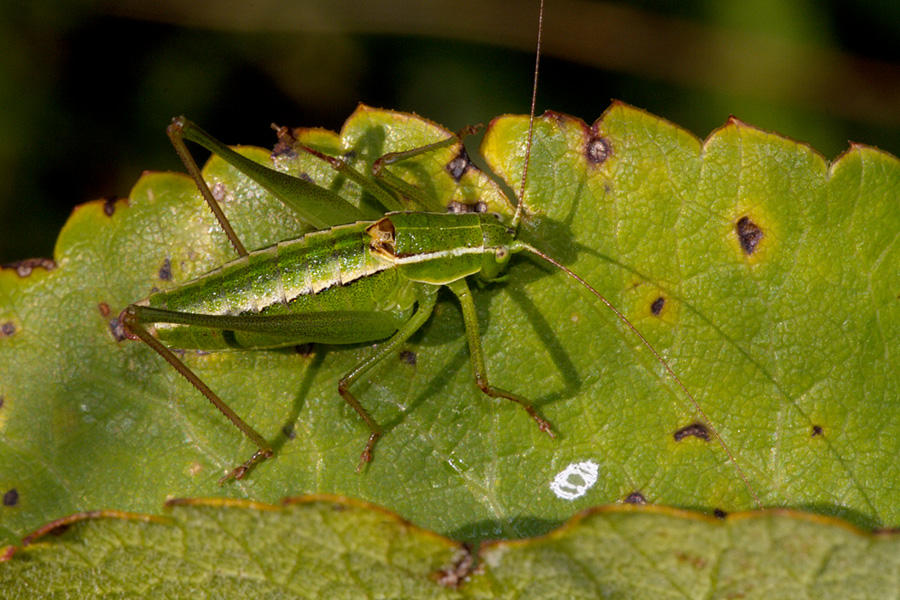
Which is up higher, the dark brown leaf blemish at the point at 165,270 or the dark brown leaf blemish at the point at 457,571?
the dark brown leaf blemish at the point at 165,270

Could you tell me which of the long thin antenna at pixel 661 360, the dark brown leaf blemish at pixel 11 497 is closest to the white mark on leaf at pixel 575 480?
the long thin antenna at pixel 661 360

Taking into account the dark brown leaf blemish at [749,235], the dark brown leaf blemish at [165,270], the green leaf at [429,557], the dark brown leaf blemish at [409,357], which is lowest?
the green leaf at [429,557]

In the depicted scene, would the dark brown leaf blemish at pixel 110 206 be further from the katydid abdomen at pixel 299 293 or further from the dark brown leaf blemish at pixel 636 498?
the dark brown leaf blemish at pixel 636 498

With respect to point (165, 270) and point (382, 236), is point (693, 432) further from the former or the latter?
point (165, 270)

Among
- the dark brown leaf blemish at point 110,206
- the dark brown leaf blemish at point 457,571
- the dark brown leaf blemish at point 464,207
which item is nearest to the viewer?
the dark brown leaf blemish at point 457,571

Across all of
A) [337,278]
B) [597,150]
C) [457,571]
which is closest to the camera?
[457,571]

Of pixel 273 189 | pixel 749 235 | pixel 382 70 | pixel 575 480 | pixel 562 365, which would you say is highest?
Answer: pixel 382 70

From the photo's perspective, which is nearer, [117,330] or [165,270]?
[117,330]

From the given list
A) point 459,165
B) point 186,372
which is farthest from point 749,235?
point 186,372
